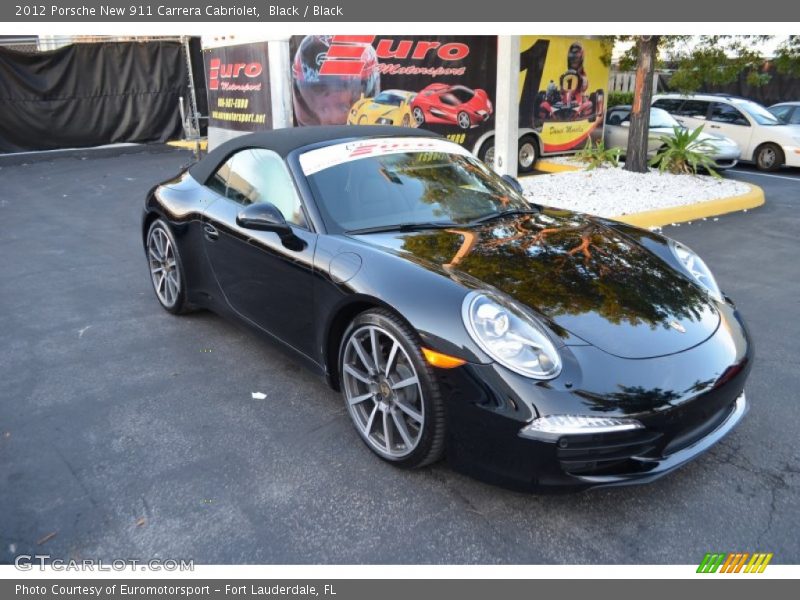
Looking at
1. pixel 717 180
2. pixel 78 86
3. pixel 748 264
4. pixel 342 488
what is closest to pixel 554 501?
pixel 342 488

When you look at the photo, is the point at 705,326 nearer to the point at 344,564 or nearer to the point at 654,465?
the point at 654,465

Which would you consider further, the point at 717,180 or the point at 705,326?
the point at 717,180

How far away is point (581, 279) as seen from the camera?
295 cm

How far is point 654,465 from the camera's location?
8.00ft

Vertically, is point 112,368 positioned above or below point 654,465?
below

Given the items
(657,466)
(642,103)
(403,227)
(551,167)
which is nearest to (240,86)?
(551,167)

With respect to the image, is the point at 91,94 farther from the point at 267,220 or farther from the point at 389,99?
the point at 267,220

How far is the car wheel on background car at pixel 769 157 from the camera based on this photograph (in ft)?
40.2

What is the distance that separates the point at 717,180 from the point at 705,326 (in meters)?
7.85

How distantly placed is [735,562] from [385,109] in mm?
9049

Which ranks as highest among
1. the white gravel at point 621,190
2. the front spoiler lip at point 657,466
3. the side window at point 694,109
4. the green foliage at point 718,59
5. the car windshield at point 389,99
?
the green foliage at point 718,59

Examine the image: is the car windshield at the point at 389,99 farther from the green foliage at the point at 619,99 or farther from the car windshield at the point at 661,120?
the green foliage at the point at 619,99

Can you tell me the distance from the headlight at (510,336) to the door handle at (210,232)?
2.02m

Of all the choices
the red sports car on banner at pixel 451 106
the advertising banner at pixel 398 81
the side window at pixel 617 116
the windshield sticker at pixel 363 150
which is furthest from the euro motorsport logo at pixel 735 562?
the side window at pixel 617 116
